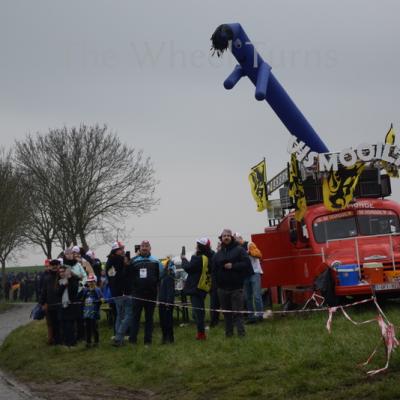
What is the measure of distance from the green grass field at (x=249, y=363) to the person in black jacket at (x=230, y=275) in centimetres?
54

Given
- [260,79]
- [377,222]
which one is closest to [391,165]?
[377,222]

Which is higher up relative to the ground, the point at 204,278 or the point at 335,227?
the point at 335,227

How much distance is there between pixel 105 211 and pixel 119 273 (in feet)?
118

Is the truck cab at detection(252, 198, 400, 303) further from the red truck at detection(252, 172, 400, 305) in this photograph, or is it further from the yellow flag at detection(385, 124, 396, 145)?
the yellow flag at detection(385, 124, 396, 145)

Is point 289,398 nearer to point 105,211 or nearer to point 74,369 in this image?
point 74,369

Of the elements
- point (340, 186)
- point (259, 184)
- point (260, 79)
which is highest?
point (260, 79)

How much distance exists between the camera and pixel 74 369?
1353 centimetres

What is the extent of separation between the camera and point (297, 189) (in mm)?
17625

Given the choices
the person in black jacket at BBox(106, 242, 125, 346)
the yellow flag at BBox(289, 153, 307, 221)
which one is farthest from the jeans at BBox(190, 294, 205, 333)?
the yellow flag at BBox(289, 153, 307, 221)

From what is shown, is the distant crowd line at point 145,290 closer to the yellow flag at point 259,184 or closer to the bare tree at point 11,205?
the yellow flag at point 259,184

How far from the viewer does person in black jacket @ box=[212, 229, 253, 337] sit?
1416cm

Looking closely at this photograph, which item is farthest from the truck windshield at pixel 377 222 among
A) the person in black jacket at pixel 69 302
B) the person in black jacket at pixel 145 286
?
the person in black jacket at pixel 69 302

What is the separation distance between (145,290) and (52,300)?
2.46 m

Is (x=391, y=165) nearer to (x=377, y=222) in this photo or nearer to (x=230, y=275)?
(x=377, y=222)
